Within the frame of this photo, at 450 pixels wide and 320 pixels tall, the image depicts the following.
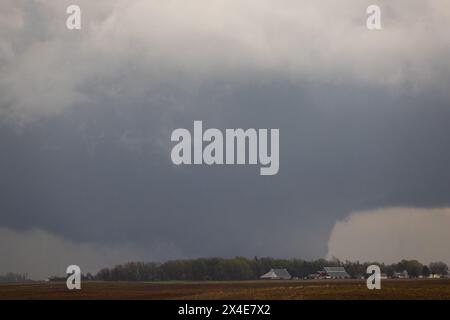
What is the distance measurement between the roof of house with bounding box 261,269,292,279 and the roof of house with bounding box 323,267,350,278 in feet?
39.8

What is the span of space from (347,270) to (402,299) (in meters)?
83.0

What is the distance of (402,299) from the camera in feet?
269

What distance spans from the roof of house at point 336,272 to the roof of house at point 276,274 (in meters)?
12.1

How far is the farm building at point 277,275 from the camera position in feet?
504

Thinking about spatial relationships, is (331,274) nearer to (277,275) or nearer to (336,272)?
(336,272)

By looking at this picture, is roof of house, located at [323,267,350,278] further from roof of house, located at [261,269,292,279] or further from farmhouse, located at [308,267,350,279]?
roof of house, located at [261,269,292,279]

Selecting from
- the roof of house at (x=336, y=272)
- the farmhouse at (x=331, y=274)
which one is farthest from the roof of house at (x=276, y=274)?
the roof of house at (x=336, y=272)

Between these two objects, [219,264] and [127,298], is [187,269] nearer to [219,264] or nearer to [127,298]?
[219,264]

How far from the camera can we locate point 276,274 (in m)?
155
